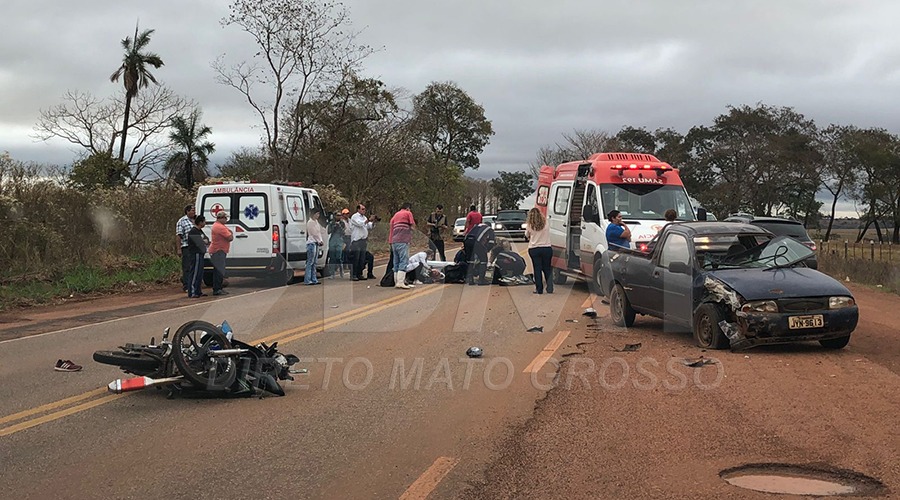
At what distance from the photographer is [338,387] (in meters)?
7.99

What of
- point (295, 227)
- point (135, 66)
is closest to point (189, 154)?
point (135, 66)

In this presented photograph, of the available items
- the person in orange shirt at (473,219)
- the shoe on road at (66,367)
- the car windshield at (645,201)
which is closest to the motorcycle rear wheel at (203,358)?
the shoe on road at (66,367)

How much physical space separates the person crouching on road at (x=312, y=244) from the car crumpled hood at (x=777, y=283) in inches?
432

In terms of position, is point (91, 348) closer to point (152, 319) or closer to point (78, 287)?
point (152, 319)

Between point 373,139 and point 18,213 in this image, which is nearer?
point 18,213

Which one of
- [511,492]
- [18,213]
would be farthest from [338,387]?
[18,213]

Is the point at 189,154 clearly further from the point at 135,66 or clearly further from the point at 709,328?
the point at 709,328

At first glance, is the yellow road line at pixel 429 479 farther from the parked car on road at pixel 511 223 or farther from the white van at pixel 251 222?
the parked car on road at pixel 511 223

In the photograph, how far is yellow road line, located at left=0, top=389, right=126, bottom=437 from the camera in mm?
6516

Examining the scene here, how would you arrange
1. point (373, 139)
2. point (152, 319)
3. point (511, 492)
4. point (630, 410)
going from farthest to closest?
point (373, 139) → point (152, 319) → point (630, 410) → point (511, 492)

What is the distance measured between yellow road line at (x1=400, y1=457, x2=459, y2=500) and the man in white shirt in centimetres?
1424

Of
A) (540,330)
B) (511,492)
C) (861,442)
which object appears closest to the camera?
(511,492)

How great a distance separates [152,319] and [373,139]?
98.6 feet

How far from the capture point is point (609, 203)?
16.3 m
